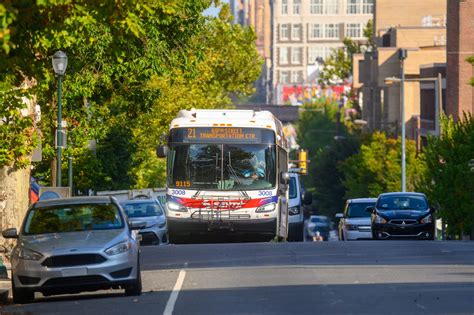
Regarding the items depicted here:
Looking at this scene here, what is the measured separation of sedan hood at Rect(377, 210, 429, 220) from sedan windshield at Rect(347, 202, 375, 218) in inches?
201

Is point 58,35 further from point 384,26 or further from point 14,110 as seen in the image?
point 384,26

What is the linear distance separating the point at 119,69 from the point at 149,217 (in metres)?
7.62

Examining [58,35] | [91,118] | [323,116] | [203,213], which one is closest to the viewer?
[58,35]

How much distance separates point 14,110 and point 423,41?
91.0 m

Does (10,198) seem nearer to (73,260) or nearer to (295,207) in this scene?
(73,260)

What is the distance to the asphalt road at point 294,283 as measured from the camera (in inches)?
774

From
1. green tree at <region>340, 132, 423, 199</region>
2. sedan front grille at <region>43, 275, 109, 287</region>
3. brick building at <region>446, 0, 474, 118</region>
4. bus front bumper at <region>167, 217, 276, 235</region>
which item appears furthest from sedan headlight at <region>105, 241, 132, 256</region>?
brick building at <region>446, 0, 474, 118</region>

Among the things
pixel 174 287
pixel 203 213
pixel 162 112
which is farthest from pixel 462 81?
pixel 174 287

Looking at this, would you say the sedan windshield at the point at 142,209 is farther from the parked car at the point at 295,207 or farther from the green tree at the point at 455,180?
the green tree at the point at 455,180

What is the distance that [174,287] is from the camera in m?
23.4

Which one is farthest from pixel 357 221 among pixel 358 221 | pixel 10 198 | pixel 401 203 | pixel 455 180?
pixel 455 180

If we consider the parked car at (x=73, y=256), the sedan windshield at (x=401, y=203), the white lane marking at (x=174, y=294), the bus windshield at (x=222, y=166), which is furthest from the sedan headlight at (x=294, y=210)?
the parked car at (x=73, y=256)

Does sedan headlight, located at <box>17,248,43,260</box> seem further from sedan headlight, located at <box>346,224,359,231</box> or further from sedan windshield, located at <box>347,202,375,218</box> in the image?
sedan windshield, located at <box>347,202,375,218</box>

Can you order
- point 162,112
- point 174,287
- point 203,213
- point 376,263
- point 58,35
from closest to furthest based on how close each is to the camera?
point 58,35
point 174,287
point 376,263
point 203,213
point 162,112
